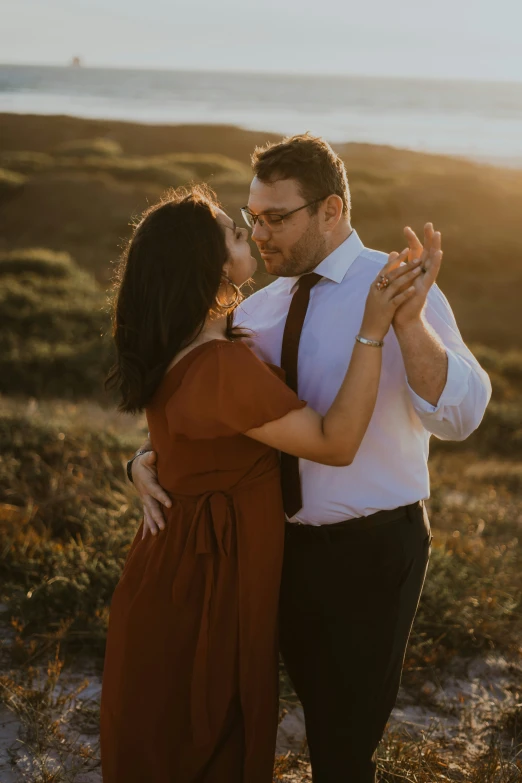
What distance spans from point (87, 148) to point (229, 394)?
32.6 m

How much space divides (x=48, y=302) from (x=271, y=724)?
14.7 meters

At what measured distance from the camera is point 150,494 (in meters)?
2.67

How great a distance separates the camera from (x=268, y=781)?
263 centimetres

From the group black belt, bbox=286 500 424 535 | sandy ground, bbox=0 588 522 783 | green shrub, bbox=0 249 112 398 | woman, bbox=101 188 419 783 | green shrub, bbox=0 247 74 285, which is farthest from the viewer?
green shrub, bbox=0 247 74 285

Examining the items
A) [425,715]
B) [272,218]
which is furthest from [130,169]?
[272,218]

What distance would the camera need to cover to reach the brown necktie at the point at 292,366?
107 inches

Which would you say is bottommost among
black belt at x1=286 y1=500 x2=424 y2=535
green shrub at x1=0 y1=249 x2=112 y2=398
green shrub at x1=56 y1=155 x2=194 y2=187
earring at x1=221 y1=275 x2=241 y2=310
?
green shrub at x1=0 y1=249 x2=112 y2=398

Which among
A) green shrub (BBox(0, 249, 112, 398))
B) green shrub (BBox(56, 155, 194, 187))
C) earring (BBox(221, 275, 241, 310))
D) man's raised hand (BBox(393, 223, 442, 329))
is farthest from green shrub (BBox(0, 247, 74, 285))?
man's raised hand (BBox(393, 223, 442, 329))

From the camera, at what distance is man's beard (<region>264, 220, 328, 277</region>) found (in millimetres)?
2865

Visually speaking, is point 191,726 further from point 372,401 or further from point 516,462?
point 516,462

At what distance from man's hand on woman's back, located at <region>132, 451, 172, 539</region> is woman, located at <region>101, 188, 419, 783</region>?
33 mm

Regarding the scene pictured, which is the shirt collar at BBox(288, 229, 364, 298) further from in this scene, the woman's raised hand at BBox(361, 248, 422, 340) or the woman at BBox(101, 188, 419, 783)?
the woman's raised hand at BBox(361, 248, 422, 340)

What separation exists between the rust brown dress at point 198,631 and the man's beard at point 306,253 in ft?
2.39

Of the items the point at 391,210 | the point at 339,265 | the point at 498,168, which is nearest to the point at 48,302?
the point at 339,265
